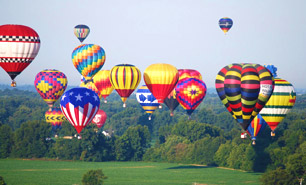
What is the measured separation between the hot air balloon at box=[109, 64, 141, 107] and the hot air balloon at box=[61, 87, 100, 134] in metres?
7.85

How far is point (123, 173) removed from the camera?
4173 inches

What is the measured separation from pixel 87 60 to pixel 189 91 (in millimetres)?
15086

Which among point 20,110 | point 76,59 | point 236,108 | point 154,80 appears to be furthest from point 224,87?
point 20,110

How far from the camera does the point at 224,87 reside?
7219cm

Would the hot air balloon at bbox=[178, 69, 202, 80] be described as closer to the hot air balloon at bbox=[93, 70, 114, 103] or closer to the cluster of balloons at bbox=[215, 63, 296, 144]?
the hot air balloon at bbox=[93, 70, 114, 103]

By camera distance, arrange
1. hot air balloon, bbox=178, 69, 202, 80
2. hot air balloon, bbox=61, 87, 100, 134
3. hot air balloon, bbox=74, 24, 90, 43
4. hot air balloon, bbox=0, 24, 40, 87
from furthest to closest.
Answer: hot air balloon, bbox=74, 24, 90, 43 → hot air balloon, bbox=178, 69, 202, 80 → hot air balloon, bbox=61, 87, 100, 134 → hot air balloon, bbox=0, 24, 40, 87

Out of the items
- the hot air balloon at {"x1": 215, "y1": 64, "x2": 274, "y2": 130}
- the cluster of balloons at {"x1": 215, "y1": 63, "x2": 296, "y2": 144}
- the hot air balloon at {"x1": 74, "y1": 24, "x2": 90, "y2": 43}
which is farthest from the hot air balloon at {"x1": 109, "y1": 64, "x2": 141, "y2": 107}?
the hot air balloon at {"x1": 74, "y1": 24, "x2": 90, "y2": 43}

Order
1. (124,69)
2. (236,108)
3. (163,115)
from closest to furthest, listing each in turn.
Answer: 1. (236,108)
2. (124,69)
3. (163,115)

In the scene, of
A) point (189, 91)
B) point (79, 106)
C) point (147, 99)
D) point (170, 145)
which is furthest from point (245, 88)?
point (170, 145)

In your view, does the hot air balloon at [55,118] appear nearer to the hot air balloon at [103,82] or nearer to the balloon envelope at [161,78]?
the hot air balloon at [103,82]

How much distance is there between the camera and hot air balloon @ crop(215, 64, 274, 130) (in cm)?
7094

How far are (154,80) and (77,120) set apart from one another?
9982mm

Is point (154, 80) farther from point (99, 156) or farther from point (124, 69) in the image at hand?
point (99, 156)

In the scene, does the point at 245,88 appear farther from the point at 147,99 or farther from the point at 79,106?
the point at 147,99
